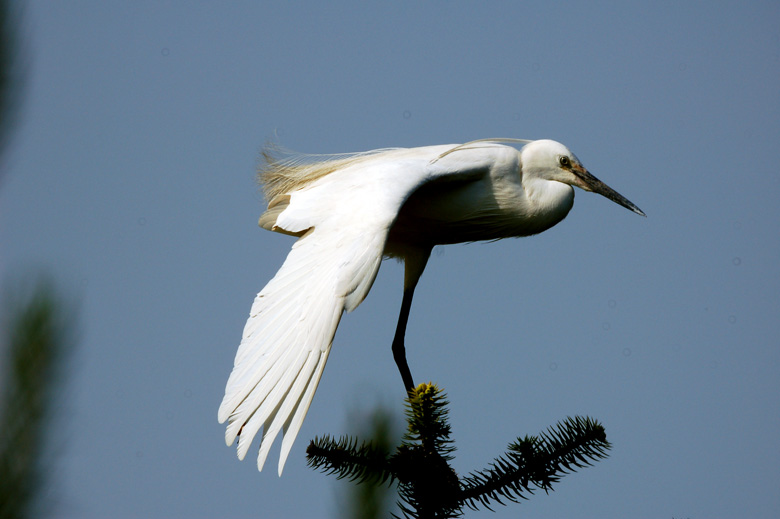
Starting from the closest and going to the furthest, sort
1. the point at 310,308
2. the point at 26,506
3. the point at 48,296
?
1. the point at 26,506
2. the point at 48,296
3. the point at 310,308

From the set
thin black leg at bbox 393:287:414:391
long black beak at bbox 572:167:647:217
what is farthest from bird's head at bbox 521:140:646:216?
thin black leg at bbox 393:287:414:391

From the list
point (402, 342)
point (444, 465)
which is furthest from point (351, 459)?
point (402, 342)

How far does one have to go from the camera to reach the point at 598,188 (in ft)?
14.4

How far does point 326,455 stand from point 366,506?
1.65 metres

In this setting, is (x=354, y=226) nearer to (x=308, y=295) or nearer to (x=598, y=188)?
(x=308, y=295)

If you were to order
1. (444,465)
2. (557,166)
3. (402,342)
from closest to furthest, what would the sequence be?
(444,465)
(557,166)
(402,342)

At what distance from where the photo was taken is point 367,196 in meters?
3.42

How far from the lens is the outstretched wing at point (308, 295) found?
2.72 m

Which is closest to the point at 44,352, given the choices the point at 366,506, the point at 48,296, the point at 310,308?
the point at 48,296

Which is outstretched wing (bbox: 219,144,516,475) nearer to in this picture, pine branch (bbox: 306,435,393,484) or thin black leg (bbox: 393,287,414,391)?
pine branch (bbox: 306,435,393,484)

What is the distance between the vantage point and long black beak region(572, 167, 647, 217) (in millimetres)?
4359

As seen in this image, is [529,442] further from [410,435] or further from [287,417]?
[287,417]

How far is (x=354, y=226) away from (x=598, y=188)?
1699 millimetres

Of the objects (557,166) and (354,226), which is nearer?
(354,226)
